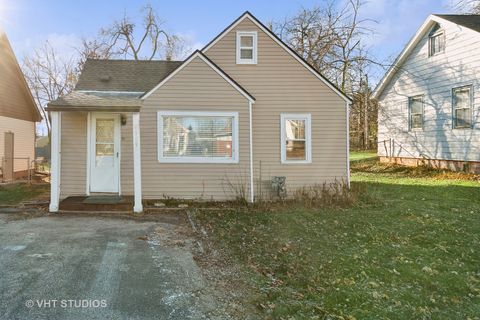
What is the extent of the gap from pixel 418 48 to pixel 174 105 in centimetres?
1286

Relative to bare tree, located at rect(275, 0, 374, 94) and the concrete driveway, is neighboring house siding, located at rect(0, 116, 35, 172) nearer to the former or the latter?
the concrete driveway

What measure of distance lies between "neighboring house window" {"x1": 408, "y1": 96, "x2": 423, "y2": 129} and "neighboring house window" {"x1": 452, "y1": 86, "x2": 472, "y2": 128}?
2058mm

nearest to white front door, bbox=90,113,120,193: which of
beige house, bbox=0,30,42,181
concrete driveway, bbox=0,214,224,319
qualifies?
concrete driveway, bbox=0,214,224,319

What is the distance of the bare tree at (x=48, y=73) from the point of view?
3095 centimetres

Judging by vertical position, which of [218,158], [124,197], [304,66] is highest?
[304,66]

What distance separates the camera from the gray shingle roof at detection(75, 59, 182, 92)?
11.3 metres

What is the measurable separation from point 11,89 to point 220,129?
11.4 meters

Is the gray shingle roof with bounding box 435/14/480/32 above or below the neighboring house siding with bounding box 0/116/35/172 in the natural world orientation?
above

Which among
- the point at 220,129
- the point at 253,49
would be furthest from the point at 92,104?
the point at 253,49

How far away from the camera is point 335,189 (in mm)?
10508

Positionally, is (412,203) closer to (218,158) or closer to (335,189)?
(335,189)

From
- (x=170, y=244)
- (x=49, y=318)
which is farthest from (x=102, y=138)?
(x=49, y=318)

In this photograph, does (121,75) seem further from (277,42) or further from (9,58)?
(9,58)

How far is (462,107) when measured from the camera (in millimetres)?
14398
